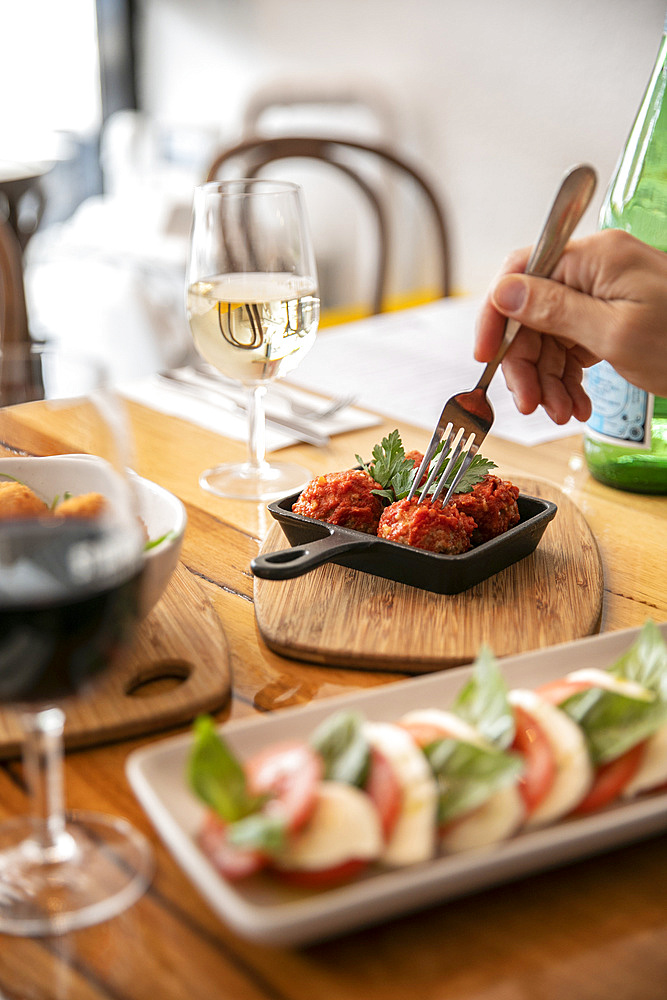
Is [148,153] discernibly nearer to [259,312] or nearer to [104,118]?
[104,118]

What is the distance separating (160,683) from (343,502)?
23 cm

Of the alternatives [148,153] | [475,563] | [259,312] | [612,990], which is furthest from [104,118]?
[612,990]

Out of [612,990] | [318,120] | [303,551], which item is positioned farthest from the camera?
[318,120]

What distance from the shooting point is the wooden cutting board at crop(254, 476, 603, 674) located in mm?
713

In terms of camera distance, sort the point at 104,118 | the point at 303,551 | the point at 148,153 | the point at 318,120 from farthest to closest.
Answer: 1. the point at 104,118
2. the point at 148,153
3. the point at 318,120
4. the point at 303,551

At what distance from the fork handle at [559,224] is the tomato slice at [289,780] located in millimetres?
524

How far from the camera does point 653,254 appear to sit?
949 mm

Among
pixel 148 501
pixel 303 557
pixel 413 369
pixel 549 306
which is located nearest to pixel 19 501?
pixel 148 501

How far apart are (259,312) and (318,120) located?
3.57 metres

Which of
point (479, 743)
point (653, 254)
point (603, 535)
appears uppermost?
point (653, 254)

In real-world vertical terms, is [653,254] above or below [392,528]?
above

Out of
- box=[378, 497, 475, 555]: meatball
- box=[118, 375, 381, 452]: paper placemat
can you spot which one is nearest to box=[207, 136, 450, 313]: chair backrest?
box=[118, 375, 381, 452]: paper placemat

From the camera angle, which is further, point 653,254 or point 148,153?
point 148,153

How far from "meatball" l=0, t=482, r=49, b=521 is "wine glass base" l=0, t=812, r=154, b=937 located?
0.76 ft
